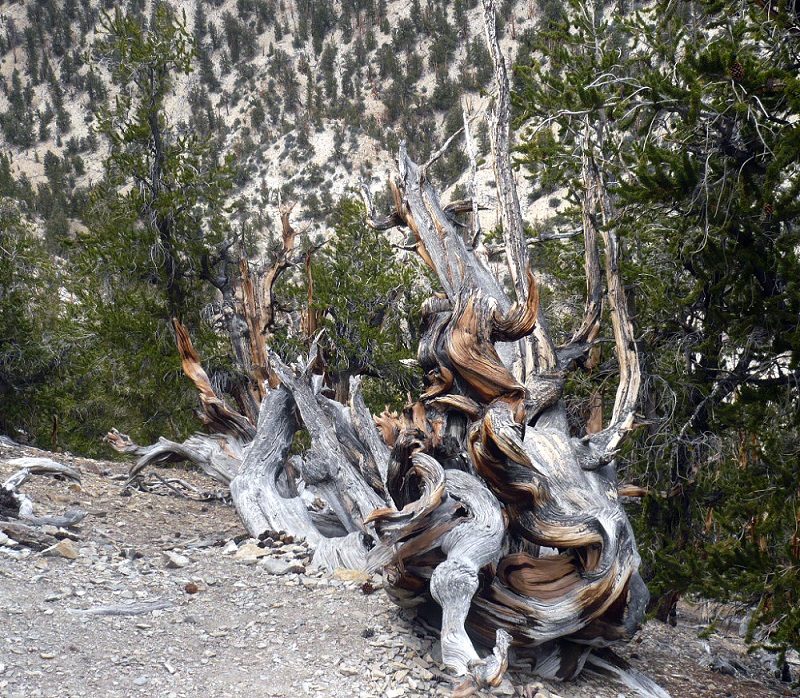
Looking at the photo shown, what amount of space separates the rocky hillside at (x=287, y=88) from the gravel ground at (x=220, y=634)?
32303 mm

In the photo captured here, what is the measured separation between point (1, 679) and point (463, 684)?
6.34 ft

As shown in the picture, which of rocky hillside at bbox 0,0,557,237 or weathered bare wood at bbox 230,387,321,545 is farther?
rocky hillside at bbox 0,0,557,237

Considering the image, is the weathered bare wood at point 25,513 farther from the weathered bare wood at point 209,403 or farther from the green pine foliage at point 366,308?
the green pine foliage at point 366,308

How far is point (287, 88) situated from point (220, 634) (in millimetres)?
47680

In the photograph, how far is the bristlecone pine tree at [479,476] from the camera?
Answer: 155 inches

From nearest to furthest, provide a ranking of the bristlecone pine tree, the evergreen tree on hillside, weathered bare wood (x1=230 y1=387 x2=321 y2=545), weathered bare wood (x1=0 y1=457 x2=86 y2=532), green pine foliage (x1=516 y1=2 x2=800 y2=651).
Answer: the bristlecone pine tree
green pine foliage (x1=516 y1=2 x2=800 y2=651)
weathered bare wood (x1=0 y1=457 x2=86 y2=532)
weathered bare wood (x1=230 y1=387 x2=321 y2=545)
the evergreen tree on hillside

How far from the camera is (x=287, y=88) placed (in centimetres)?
4772

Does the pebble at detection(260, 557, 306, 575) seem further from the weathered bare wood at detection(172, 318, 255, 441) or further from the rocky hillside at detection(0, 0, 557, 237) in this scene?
the rocky hillside at detection(0, 0, 557, 237)

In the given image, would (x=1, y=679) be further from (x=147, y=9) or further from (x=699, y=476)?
(x=147, y=9)

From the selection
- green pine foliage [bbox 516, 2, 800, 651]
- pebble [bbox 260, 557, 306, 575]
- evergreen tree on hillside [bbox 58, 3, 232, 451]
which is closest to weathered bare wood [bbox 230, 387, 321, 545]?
pebble [bbox 260, 557, 306, 575]

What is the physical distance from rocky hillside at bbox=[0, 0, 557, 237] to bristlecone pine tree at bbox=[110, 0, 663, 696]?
30938mm

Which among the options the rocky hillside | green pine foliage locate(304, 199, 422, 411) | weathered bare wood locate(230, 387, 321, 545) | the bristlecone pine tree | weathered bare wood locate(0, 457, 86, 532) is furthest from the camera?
the rocky hillside

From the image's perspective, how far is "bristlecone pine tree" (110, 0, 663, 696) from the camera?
155 inches

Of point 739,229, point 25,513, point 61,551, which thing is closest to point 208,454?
point 25,513
